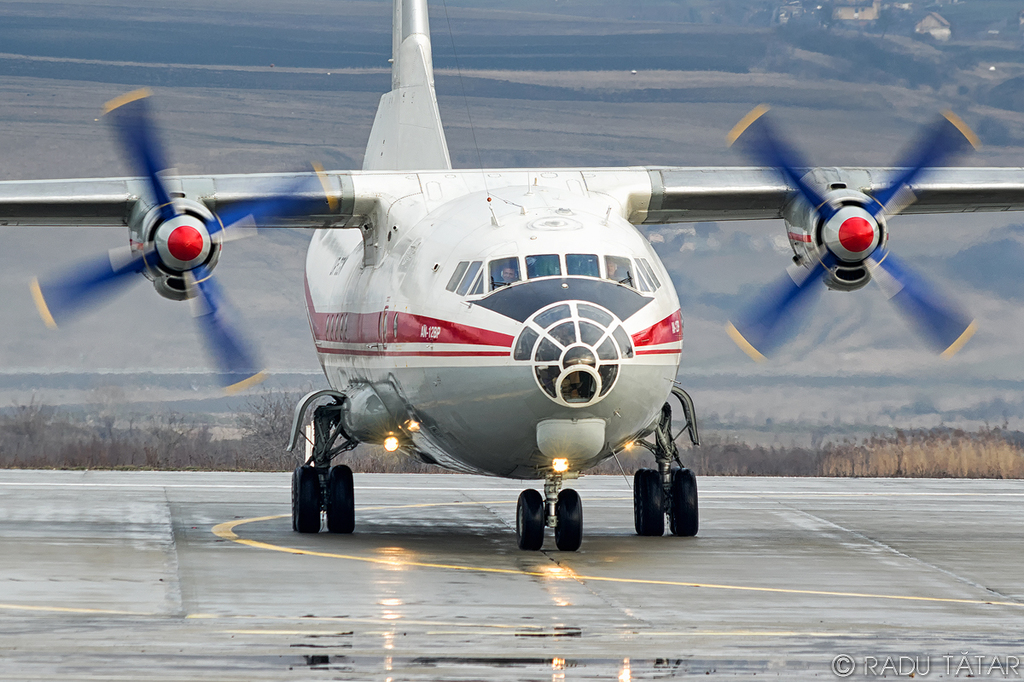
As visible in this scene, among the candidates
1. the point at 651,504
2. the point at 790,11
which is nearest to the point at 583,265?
the point at 651,504

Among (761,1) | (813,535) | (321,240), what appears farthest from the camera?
(761,1)

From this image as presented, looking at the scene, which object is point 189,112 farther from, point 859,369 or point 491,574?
point 491,574

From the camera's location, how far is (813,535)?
18734 millimetres

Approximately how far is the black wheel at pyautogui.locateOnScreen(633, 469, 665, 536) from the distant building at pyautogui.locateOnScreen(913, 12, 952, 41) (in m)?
78.2

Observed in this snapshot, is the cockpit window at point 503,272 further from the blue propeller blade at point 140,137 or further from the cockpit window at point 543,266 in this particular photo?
the blue propeller blade at point 140,137

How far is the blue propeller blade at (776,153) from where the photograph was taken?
18.5 m

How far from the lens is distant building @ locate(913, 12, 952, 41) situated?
9012cm

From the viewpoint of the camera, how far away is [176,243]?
17.2 metres

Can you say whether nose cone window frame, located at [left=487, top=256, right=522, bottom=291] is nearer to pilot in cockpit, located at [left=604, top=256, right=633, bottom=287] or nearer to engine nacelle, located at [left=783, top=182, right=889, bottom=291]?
pilot in cockpit, located at [left=604, top=256, right=633, bottom=287]


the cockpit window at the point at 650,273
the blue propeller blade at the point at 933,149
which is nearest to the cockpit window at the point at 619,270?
the cockpit window at the point at 650,273

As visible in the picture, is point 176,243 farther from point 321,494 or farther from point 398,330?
point 321,494

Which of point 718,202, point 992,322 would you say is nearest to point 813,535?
point 718,202

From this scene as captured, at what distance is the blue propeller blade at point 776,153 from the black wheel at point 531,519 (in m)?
5.56

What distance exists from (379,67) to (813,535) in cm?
7743
